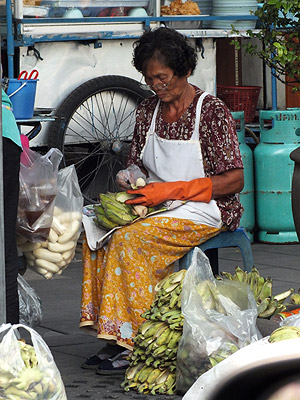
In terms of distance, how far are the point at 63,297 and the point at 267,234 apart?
223cm

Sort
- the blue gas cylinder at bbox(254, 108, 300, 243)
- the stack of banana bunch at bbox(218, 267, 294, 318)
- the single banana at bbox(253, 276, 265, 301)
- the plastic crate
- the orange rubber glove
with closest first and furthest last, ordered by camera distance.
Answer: the stack of banana bunch at bbox(218, 267, 294, 318)
the single banana at bbox(253, 276, 265, 301)
the orange rubber glove
the blue gas cylinder at bbox(254, 108, 300, 243)
the plastic crate

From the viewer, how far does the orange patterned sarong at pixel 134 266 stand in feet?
13.1

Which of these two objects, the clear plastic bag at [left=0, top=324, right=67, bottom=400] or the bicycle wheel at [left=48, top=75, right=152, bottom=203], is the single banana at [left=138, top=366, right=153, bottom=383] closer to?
the clear plastic bag at [left=0, top=324, right=67, bottom=400]

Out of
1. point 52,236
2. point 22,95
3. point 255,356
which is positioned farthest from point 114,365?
point 255,356

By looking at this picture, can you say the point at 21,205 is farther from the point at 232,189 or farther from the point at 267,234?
the point at 267,234

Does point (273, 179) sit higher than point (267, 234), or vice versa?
point (273, 179)

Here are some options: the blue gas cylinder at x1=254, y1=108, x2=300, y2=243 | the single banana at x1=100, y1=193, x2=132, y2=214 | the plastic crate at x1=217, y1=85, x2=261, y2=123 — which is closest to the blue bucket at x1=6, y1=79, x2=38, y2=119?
the single banana at x1=100, y1=193, x2=132, y2=214

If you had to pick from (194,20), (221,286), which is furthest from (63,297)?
(194,20)

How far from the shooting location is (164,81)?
4.21 metres

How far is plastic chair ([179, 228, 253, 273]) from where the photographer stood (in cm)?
417

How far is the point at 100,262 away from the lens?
4.14 meters

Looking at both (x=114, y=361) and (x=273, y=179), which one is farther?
(x=273, y=179)

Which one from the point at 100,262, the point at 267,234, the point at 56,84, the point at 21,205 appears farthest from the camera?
the point at 267,234

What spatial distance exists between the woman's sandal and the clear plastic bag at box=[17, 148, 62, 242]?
65 cm
